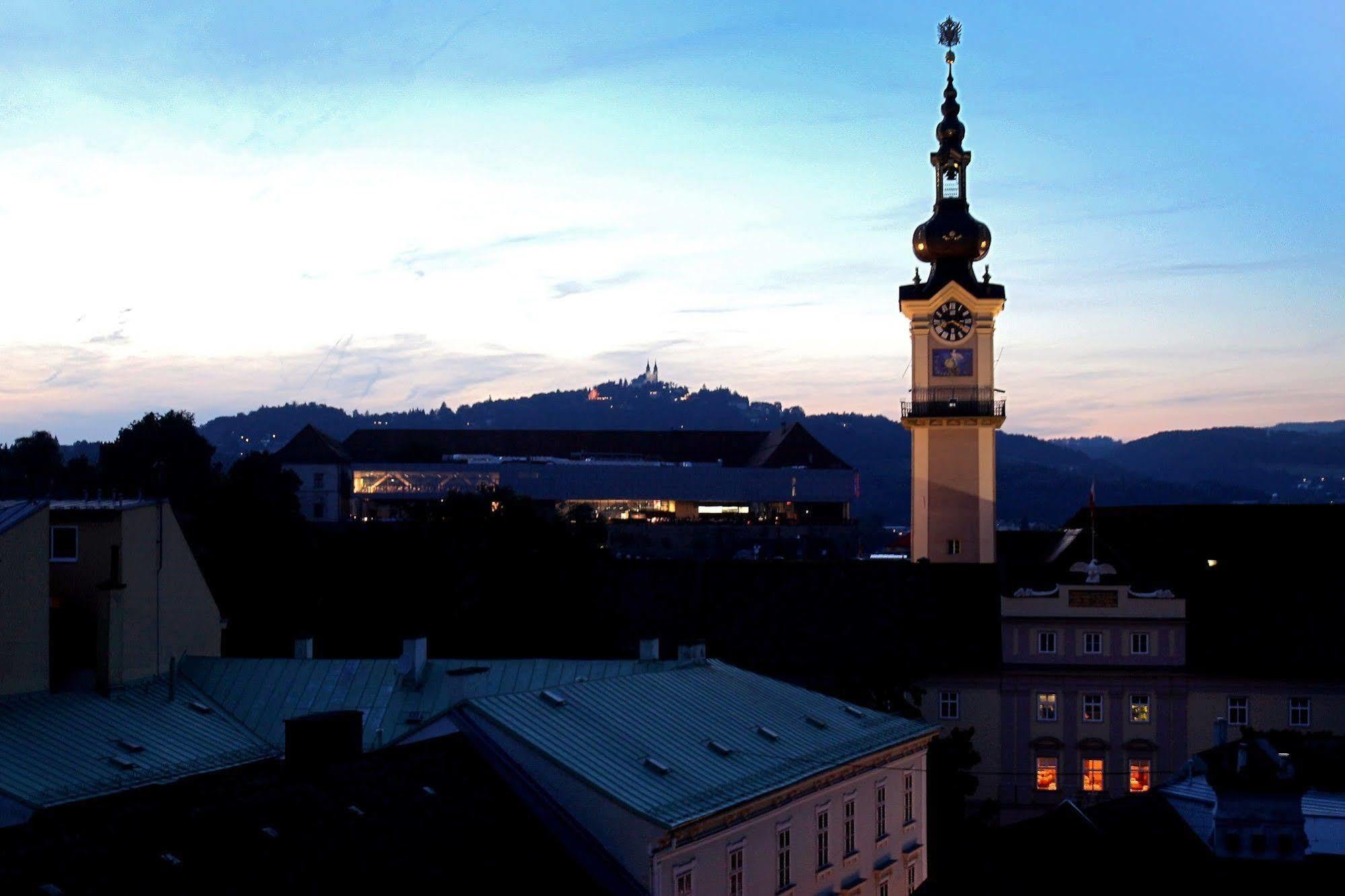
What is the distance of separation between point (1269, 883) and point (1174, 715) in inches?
A: 1409

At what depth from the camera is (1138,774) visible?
217 ft

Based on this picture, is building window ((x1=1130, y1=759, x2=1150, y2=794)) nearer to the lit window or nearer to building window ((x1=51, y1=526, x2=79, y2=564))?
the lit window

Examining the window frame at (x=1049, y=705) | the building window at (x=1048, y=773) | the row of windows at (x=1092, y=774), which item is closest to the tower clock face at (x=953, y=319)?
the window frame at (x=1049, y=705)

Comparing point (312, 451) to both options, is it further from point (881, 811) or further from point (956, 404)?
point (881, 811)

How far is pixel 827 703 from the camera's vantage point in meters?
43.6

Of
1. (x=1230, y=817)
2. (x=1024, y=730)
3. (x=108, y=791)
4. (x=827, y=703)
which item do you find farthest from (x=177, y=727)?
(x=1024, y=730)

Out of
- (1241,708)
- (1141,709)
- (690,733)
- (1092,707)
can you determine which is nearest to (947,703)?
(1092,707)

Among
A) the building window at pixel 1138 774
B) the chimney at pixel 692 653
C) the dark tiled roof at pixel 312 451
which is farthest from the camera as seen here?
the dark tiled roof at pixel 312 451

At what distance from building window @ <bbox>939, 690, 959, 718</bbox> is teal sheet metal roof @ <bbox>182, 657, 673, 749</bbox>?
83.1ft

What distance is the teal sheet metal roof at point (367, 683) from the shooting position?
4203cm

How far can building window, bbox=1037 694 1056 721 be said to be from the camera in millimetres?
67438

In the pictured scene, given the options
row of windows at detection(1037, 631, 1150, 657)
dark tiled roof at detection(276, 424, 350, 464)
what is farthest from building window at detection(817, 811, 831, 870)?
dark tiled roof at detection(276, 424, 350, 464)

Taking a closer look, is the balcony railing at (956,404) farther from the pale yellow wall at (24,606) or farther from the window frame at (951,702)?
the pale yellow wall at (24,606)

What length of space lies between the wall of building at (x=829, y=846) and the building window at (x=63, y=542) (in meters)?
18.0
